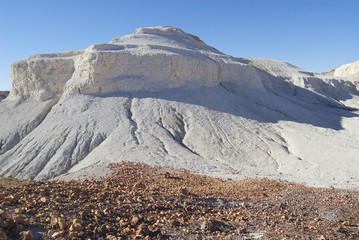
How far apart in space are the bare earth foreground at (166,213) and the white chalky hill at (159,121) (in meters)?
6.15

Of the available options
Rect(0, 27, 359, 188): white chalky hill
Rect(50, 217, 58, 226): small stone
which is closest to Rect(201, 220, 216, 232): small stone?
Rect(50, 217, 58, 226): small stone

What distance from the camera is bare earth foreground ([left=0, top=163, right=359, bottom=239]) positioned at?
211 inches

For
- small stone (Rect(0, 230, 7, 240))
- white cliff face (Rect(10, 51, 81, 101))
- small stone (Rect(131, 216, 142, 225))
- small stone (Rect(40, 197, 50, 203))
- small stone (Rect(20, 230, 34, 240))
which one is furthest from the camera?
white cliff face (Rect(10, 51, 81, 101))

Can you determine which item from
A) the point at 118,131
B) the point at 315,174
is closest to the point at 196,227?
the point at 315,174

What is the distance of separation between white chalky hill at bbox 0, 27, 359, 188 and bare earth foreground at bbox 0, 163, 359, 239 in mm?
6146

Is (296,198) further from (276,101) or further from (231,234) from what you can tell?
(276,101)

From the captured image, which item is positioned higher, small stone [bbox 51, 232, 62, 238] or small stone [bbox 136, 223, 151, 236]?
small stone [bbox 51, 232, 62, 238]

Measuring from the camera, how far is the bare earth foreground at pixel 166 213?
5.36 meters

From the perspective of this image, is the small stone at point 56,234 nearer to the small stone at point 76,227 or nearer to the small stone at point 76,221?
the small stone at point 76,227

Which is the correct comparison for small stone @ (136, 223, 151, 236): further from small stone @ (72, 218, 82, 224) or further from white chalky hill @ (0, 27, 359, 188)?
white chalky hill @ (0, 27, 359, 188)

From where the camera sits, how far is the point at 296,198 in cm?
952

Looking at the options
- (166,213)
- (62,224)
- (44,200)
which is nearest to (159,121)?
(166,213)

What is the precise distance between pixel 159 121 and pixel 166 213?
17.1 meters

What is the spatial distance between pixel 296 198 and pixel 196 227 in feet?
15.5
